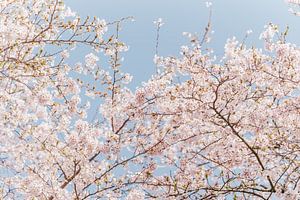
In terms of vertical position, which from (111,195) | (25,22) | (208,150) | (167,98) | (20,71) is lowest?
(111,195)

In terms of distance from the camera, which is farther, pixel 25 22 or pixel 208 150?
pixel 208 150

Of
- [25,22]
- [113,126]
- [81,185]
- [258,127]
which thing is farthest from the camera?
[113,126]

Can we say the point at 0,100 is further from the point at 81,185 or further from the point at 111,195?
the point at 111,195

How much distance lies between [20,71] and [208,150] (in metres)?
4.07

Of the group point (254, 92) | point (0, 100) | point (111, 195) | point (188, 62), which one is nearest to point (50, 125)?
point (0, 100)

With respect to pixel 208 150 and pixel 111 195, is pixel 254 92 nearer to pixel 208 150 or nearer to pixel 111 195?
pixel 208 150

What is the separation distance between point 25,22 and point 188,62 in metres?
3.25

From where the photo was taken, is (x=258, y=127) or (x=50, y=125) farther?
(x=50, y=125)

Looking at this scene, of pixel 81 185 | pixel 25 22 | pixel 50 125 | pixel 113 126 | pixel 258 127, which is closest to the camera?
pixel 258 127

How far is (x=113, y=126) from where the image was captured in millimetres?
9359

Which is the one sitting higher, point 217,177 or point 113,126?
point 113,126

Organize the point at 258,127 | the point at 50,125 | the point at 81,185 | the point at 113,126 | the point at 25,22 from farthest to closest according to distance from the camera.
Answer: the point at 113,126 → the point at 50,125 → the point at 81,185 → the point at 25,22 → the point at 258,127

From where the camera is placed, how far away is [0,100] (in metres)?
7.72

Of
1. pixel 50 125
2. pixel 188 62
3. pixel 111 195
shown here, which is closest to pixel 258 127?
pixel 188 62
